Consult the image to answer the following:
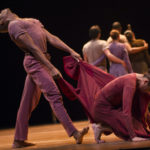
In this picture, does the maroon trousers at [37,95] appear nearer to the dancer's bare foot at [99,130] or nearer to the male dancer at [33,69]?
the male dancer at [33,69]

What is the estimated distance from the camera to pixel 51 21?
298 inches

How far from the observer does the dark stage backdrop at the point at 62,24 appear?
729 cm

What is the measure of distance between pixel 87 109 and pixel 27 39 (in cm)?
77

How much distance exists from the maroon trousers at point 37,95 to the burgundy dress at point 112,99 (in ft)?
0.54

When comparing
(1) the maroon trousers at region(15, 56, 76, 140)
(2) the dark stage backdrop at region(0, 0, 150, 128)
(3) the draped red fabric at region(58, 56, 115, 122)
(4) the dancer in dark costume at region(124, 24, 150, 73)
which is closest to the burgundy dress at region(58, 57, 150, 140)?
(3) the draped red fabric at region(58, 56, 115, 122)

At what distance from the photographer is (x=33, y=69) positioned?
11.5 feet

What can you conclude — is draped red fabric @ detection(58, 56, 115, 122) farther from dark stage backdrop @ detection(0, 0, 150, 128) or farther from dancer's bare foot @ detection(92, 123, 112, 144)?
dark stage backdrop @ detection(0, 0, 150, 128)

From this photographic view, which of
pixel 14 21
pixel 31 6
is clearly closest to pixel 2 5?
pixel 31 6

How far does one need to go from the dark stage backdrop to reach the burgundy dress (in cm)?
372

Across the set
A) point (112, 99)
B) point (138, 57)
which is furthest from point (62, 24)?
point (112, 99)

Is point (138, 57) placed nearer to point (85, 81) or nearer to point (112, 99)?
point (85, 81)

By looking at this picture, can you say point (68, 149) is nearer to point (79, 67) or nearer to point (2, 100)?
point (79, 67)

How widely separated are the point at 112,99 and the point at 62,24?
172 inches

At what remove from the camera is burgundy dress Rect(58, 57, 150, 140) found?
3179mm
